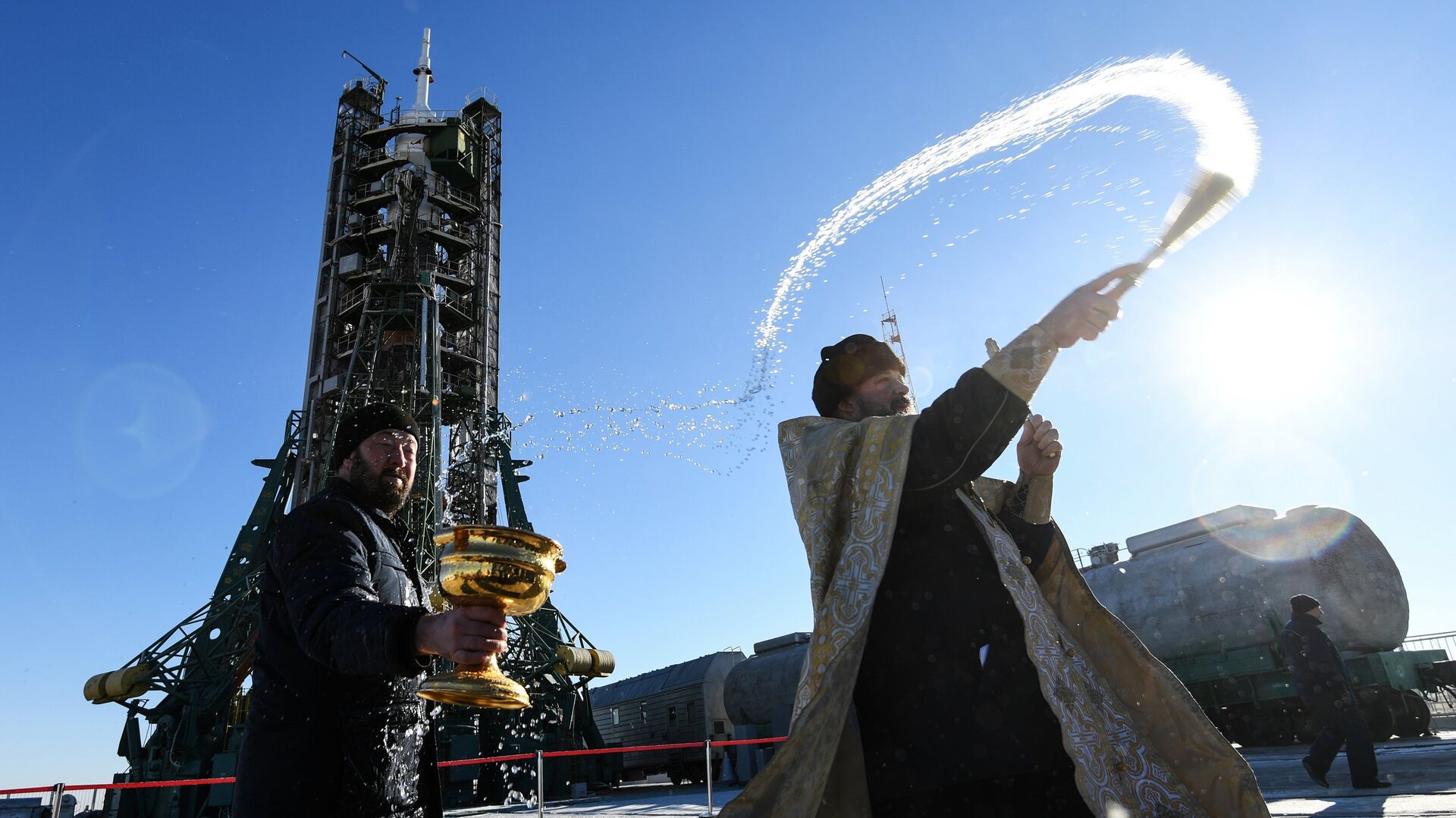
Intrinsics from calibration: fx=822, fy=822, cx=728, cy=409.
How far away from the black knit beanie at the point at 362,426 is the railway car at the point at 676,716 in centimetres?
1975

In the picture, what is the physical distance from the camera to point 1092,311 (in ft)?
6.89

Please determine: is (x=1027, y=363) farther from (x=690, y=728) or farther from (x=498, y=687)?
(x=690, y=728)

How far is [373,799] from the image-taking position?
2014mm

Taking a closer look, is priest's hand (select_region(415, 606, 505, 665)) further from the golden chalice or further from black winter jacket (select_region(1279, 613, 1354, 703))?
black winter jacket (select_region(1279, 613, 1354, 703))

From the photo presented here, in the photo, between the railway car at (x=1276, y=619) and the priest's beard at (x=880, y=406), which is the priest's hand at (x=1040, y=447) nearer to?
the priest's beard at (x=880, y=406)

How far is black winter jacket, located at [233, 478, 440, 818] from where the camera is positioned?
71.5 inches

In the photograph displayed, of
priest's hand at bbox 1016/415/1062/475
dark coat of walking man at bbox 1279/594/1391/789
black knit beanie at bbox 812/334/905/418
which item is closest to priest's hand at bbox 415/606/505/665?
black knit beanie at bbox 812/334/905/418

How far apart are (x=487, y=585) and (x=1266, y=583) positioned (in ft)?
51.0

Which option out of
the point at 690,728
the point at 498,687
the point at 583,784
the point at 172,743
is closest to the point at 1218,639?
the point at 583,784

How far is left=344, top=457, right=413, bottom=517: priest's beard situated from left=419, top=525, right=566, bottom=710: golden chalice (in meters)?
0.47

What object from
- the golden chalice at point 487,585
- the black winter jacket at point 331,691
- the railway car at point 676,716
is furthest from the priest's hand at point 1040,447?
the railway car at point 676,716

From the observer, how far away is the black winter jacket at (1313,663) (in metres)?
6.91

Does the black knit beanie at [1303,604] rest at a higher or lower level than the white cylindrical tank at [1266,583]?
lower

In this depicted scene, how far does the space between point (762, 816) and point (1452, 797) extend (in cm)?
551
